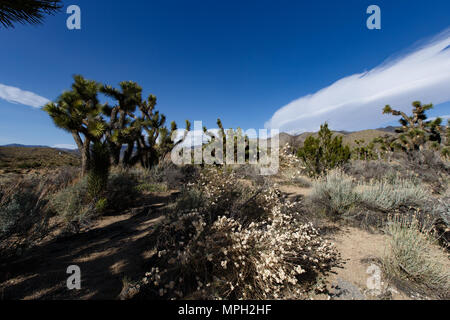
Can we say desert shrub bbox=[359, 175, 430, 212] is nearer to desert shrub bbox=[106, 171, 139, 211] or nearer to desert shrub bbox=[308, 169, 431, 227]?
desert shrub bbox=[308, 169, 431, 227]

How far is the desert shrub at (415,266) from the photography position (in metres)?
2.07

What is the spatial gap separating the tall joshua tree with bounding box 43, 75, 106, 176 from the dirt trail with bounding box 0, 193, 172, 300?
4.98 metres

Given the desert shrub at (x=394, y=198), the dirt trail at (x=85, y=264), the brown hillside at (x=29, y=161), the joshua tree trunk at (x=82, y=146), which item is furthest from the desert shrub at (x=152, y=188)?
the brown hillside at (x=29, y=161)

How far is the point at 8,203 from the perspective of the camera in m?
2.74

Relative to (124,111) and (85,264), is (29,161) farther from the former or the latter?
(85,264)

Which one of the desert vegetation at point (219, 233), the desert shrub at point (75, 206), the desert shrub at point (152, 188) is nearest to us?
the desert vegetation at point (219, 233)

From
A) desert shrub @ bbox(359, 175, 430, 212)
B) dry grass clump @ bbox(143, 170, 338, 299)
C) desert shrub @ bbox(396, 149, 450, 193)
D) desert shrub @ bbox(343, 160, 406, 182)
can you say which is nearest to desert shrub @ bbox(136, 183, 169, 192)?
dry grass clump @ bbox(143, 170, 338, 299)

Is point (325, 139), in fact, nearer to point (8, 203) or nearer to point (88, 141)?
point (8, 203)

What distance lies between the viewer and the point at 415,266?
2.18 meters

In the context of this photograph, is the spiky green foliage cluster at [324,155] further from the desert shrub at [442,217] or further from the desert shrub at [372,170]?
the desert shrub at [442,217]

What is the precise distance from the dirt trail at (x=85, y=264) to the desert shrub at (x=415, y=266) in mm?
3575

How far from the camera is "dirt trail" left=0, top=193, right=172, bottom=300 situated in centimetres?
206
